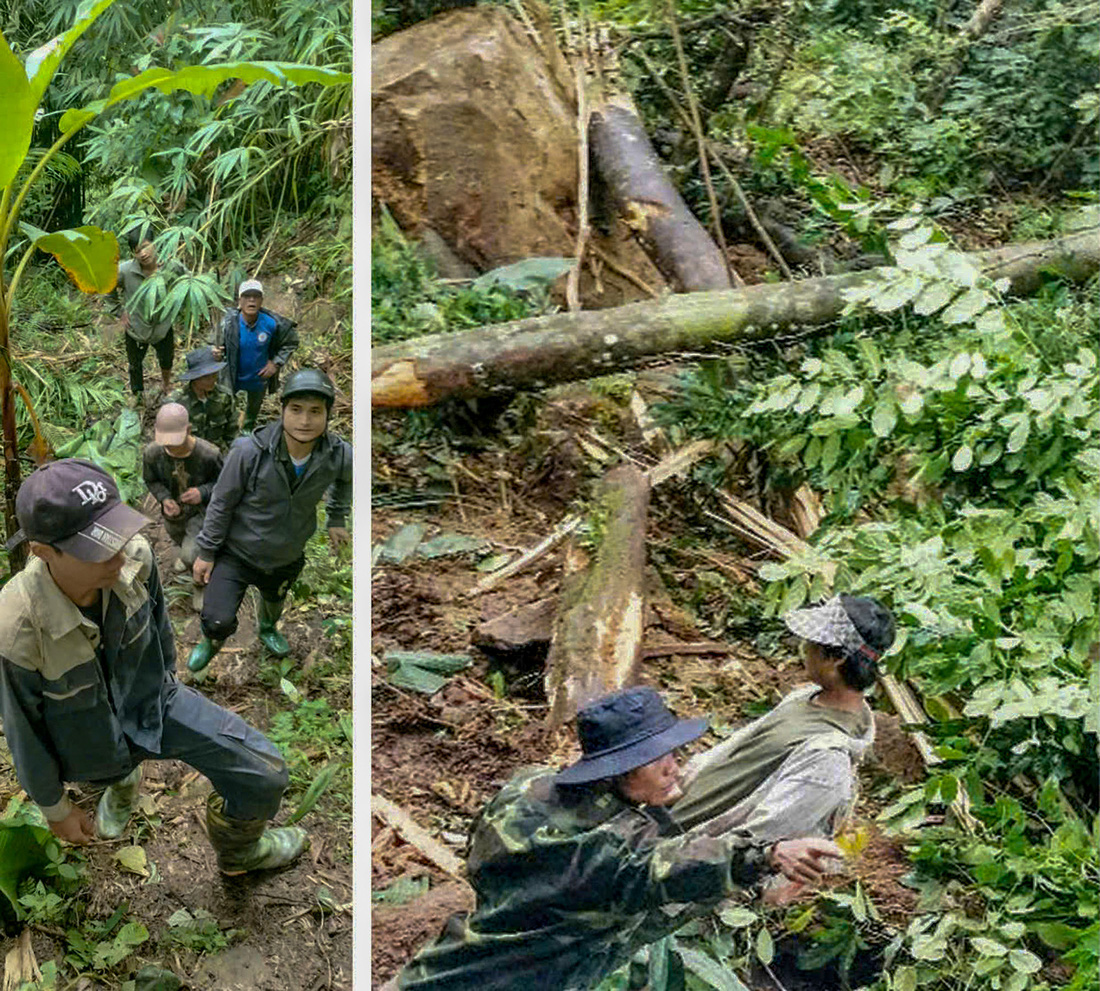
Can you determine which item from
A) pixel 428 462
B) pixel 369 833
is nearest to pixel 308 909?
pixel 369 833

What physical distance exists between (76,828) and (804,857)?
4.66ft

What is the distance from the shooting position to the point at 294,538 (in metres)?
2.92

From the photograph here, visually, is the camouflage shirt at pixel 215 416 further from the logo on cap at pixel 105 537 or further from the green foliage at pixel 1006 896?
the green foliage at pixel 1006 896

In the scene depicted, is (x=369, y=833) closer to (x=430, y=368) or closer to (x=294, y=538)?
(x=294, y=538)

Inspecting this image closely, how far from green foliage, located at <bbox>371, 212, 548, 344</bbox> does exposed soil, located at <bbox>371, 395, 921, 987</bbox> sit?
0.21 metres

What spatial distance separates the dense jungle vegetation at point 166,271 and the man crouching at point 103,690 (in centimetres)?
6

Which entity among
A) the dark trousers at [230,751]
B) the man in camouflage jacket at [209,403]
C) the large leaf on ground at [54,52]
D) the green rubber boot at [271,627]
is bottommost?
the dark trousers at [230,751]

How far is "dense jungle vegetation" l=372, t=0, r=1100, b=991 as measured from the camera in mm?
2564

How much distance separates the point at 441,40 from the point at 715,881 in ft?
5.21

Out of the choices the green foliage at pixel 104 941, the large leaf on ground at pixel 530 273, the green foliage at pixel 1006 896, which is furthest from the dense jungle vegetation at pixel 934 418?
the green foliage at pixel 104 941

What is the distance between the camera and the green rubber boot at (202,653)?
Result: 2994mm

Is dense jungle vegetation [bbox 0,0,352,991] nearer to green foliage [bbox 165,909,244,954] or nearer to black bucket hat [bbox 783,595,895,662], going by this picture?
green foliage [bbox 165,909,244,954]

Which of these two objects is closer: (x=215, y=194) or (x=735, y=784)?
(x=735, y=784)

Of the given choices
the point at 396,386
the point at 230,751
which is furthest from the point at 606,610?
the point at 230,751
